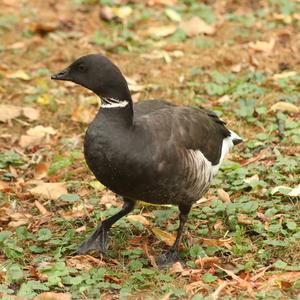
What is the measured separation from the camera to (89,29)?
10.2 meters

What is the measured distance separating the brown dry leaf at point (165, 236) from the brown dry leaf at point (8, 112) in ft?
8.66

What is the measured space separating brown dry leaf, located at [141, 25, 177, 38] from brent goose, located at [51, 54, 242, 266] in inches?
170

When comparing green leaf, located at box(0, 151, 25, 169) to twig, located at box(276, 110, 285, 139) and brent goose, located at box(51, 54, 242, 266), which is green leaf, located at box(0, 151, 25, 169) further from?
twig, located at box(276, 110, 285, 139)

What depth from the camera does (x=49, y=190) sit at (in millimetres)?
6398

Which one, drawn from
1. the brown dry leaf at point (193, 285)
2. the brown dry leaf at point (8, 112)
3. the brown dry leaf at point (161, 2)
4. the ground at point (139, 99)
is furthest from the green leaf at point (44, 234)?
the brown dry leaf at point (161, 2)

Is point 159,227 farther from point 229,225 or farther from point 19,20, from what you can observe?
point 19,20

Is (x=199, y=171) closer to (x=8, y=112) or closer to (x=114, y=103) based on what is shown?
(x=114, y=103)

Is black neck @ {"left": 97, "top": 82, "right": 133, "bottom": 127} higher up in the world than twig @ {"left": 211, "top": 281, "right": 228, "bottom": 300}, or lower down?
higher up

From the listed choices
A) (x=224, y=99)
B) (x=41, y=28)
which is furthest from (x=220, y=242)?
(x=41, y=28)

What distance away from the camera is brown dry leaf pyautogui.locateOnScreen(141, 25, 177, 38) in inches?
390

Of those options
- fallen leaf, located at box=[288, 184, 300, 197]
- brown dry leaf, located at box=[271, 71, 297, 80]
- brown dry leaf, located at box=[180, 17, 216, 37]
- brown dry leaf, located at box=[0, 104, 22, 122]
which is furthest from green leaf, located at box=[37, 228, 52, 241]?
brown dry leaf, located at box=[180, 17, 216, 37]

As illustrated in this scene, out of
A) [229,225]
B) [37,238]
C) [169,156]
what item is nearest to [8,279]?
[37,238]

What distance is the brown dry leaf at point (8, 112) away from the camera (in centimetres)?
779

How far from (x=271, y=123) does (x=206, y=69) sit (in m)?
1.66
